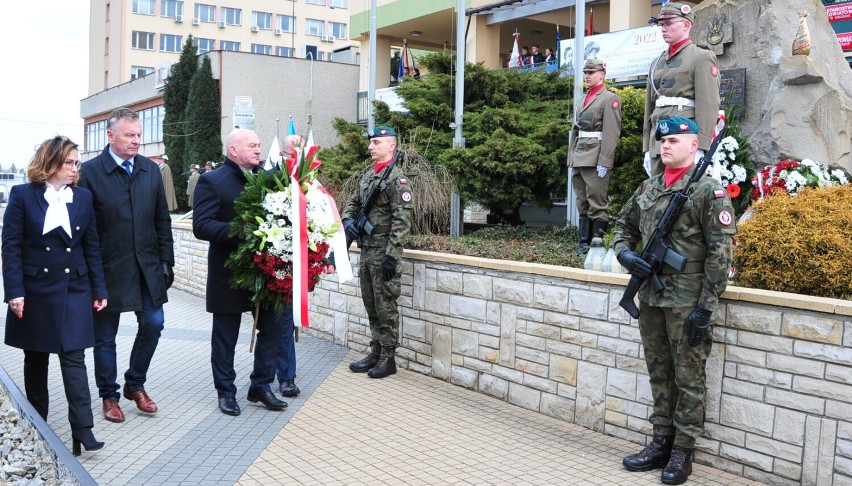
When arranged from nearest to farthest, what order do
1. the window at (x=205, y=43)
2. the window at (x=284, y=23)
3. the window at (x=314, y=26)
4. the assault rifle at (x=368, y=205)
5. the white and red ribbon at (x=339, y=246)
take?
1. the white and red ribbon at (x=339, y=246)
2. the assault rifle at (x=368, y=205)
3. the window at (x=205, y=43)
4. the window at (x=284, y=23)
5. the window at (x=314, y=26)

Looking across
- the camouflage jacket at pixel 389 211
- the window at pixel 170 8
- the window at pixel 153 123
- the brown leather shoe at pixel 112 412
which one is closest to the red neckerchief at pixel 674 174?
the camouflage jacket at pixel 389 211

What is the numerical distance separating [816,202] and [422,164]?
6.11 meters

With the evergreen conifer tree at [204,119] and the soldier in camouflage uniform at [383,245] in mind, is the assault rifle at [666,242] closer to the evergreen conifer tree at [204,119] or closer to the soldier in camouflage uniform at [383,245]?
the soldier in camouflage uniform at [383,245]

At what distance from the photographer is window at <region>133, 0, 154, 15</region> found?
6259 cm

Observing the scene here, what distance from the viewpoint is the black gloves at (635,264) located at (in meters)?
5.08

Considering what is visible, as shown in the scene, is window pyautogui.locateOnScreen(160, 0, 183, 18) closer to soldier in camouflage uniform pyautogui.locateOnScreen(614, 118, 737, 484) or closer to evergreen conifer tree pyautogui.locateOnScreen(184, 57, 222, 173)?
evergreen conifer tree pyautogui.locateOnScreen(184, 57, 222, 173)

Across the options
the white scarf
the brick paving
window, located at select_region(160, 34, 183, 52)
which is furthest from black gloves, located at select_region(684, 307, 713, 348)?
window, located at select_region(160, 34, 183, 52)

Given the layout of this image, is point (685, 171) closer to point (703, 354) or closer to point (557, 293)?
point (703, 354)

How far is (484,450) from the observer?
573cm

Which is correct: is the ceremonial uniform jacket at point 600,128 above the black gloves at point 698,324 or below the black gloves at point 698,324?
above

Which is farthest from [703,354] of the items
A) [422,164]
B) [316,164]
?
[422,164]

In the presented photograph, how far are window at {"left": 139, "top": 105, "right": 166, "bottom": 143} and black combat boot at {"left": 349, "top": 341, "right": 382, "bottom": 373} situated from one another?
3544 centimetres

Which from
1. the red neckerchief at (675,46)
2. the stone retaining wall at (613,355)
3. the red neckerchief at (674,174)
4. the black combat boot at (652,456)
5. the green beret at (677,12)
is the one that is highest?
the green beret at (677,12)

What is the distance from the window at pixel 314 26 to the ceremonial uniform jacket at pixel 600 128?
66095 millimetres
